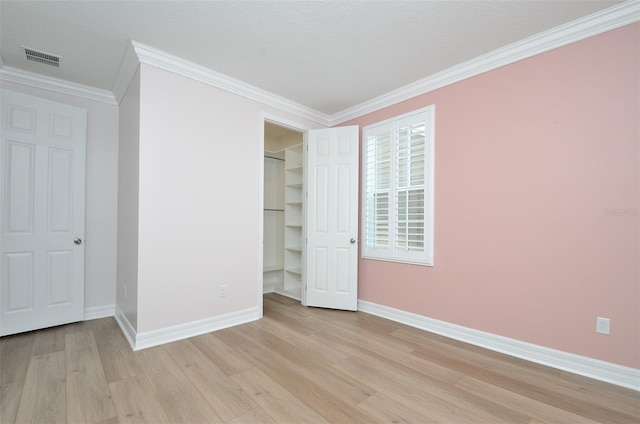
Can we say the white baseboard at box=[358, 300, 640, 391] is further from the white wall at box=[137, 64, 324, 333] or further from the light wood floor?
the white wall at box=[137, 64, 324, 333]

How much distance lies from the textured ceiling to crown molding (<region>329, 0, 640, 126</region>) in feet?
0.24

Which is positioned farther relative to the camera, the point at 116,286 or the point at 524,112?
the point at 116,286

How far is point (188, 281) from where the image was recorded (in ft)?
9.50

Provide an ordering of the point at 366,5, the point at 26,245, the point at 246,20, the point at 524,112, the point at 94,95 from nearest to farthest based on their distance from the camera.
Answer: the point at 366,5 → the point at 246,20 → the point at 524,112 → the point at 26,245 → the point at 94,95

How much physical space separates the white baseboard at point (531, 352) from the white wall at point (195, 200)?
6.22ft

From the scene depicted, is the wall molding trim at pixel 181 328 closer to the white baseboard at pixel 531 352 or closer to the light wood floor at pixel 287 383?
the light wood floor at pixel 287 383

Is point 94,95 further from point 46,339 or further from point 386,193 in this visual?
point 386,193

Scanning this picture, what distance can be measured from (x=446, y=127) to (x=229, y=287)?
2904 mm

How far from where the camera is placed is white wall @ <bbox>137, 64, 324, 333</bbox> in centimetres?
268

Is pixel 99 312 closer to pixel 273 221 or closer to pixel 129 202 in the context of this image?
pixel 129 202

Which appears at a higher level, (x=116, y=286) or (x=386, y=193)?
(x=386, y=193)

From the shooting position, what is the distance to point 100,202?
3.48 meters

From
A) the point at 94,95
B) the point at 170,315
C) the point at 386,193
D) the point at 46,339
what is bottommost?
the point at 46,339

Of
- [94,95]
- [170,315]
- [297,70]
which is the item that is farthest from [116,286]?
[297,70]
